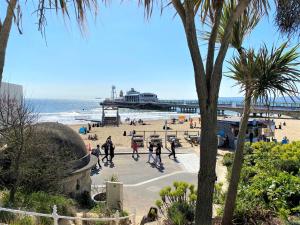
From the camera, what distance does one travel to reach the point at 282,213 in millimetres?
6371

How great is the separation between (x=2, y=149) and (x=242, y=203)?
537 cm

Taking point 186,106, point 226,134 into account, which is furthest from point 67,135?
point 186,106

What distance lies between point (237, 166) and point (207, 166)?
2.26 meters

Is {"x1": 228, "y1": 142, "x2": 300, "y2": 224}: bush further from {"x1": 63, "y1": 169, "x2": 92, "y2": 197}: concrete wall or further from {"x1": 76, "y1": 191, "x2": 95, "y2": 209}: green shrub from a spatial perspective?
{"x1": 63, "y1": 169, "x2": 92, "y2": 197}: concrete wall

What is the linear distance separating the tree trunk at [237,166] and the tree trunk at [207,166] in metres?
1.90

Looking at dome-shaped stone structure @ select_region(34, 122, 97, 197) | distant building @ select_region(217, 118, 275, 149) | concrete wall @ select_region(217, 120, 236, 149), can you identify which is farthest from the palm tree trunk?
concrete wall @ select_region(217, 120, 236, 149)

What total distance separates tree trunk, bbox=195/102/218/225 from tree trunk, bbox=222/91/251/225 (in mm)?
1897

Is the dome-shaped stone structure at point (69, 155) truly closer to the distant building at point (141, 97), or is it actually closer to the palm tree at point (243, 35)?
the palm tree at point (243, 35)

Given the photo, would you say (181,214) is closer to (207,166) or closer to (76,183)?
(207,166)

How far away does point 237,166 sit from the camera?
20.1 ft

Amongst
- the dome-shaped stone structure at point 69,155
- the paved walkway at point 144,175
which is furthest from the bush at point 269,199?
the dome-shaped stone structure at point 69,155

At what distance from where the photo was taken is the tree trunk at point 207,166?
13.2ft

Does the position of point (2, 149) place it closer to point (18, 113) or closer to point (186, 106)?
point (18, 113)

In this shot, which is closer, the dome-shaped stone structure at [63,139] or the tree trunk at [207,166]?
the tree trunk at [207,166]
